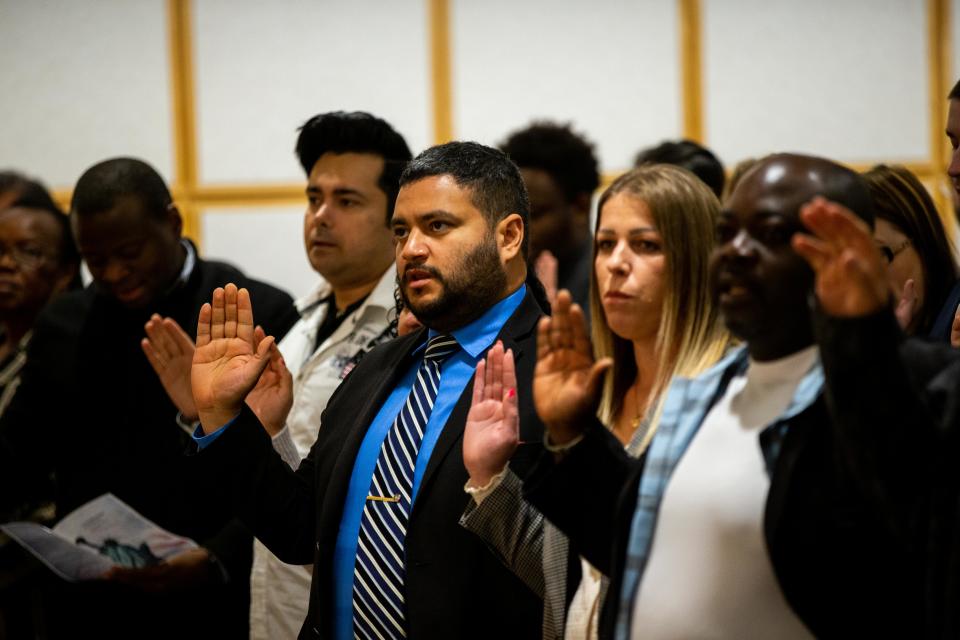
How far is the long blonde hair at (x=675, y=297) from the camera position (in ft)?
6.39

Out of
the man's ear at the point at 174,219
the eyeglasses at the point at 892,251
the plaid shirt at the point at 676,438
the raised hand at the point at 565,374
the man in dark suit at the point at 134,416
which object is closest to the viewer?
the plaid shirt at the point at 676,438

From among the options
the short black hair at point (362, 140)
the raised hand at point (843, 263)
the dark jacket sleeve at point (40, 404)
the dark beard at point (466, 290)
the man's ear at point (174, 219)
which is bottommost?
the dark jacket sleeve at point (40, 404)

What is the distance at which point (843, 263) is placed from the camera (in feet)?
4.19

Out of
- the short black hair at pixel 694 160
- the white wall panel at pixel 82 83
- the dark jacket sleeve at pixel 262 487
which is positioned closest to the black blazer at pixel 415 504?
the dark jacket sleeve at pixel 262 487

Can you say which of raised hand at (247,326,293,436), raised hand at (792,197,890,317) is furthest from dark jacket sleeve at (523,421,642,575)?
raised hand at (247,326,293,436)

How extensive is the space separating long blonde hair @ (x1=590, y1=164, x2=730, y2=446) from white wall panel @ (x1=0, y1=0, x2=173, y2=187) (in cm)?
276

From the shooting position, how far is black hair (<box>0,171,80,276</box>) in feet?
12.6

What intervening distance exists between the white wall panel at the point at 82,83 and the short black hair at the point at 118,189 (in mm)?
1376

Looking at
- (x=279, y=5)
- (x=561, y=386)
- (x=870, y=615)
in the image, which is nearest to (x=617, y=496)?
(x=561, y=386)

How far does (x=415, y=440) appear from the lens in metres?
2.05

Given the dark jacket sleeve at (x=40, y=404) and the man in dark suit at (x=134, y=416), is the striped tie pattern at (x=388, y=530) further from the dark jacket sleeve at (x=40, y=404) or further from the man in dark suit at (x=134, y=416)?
the dark jacket sleeve at (x=40, y=404)

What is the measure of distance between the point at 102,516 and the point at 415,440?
109 cm

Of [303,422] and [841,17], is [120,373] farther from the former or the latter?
[841,17]

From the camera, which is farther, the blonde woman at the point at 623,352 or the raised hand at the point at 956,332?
the raised hand at the point at 956,332
